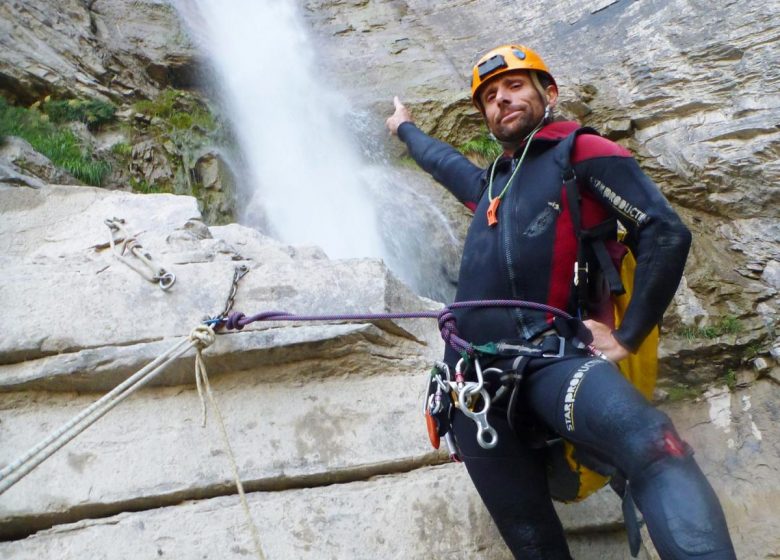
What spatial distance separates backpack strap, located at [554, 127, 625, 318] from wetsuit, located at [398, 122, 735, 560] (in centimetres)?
3

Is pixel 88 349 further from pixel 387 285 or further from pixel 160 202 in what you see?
pixel 387 285

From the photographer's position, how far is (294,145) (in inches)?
364

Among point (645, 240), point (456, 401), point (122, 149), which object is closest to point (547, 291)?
point (645, 240)

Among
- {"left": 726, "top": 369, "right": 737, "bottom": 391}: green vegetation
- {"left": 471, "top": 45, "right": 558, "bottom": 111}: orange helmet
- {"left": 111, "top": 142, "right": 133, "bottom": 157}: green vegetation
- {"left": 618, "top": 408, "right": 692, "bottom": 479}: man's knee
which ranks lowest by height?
{"left": 726, "top": 369, "right": 737, "bottom": 391}: green vegetation

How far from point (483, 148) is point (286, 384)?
5.19 meters

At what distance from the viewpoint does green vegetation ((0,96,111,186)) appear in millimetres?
6570

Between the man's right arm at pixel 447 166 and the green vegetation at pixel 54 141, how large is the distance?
436 cm

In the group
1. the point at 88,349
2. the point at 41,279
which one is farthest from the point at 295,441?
the point at 41,279

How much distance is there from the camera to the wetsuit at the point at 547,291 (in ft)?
7.02

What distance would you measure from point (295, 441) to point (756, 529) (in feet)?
7.97

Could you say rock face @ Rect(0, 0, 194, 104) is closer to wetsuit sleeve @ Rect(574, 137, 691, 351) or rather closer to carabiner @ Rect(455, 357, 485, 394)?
carabiner @ Rect(455, 357, 485, 394)

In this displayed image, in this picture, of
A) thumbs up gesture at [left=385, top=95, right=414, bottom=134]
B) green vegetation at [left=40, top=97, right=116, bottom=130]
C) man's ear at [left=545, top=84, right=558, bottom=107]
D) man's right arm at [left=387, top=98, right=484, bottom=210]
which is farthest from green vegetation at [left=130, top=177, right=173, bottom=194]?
man's ear at [left=545, top=84, right=558, bottom=107]

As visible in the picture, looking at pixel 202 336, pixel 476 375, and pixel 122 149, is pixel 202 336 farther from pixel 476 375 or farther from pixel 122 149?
pixel 122 149

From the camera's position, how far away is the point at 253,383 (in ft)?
10.8
